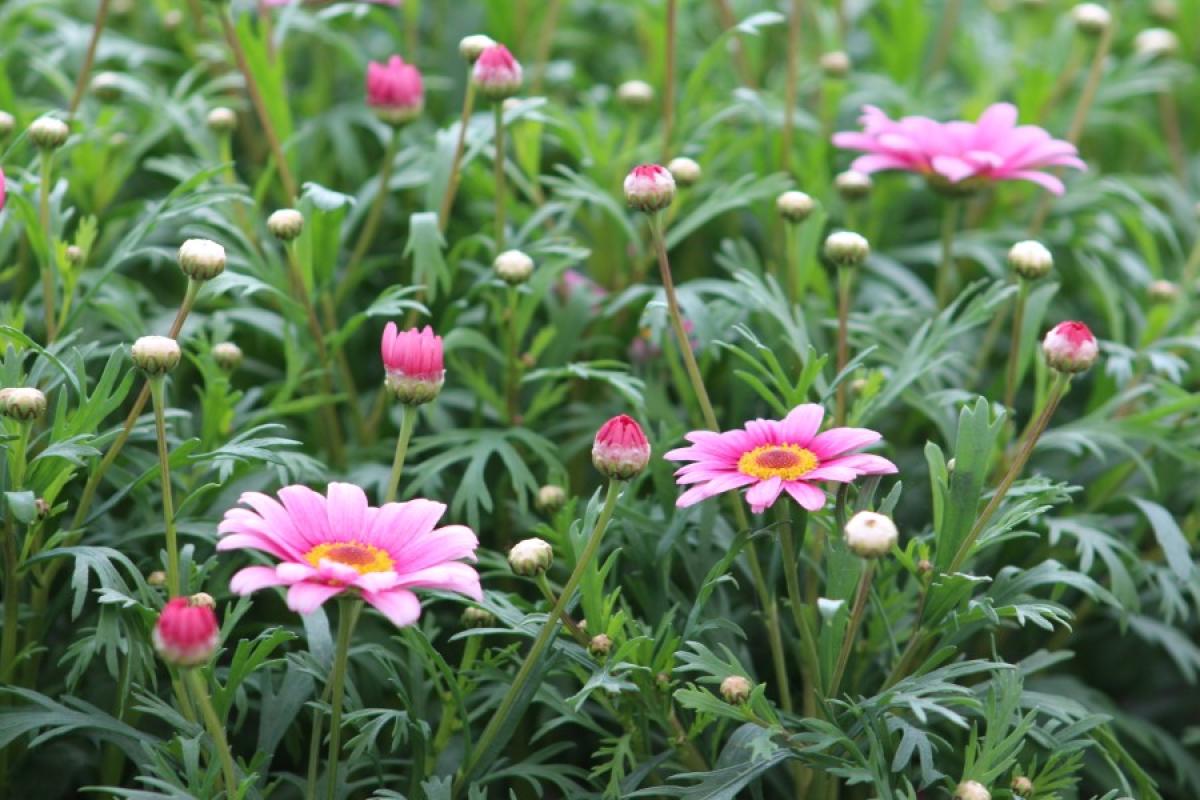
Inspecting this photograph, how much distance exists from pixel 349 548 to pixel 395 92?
68cm

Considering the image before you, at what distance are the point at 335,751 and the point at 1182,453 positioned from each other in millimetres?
1026

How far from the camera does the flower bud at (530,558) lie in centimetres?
123

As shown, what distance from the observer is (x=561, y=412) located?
1779 mm

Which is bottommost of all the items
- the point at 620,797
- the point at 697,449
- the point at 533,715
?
the point at 533,715

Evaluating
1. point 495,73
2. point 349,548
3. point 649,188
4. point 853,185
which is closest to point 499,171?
point 495,73

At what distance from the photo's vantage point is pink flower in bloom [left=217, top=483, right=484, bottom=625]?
106 cm

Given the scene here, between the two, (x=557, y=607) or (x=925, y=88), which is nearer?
(x=557, y=607)

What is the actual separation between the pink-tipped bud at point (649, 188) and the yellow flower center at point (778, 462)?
0.25 m

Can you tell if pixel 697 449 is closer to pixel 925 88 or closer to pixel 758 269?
pixel 758 269

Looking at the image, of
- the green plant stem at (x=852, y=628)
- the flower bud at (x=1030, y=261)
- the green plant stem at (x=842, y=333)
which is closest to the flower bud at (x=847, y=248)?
the green plant stem at (x=842, y=333)

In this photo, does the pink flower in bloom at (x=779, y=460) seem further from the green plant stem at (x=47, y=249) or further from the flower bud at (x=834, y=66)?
the flower bud at (x=834, y=66)

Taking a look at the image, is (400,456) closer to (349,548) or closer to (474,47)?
(349,548)

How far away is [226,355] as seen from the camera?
1.56 metres

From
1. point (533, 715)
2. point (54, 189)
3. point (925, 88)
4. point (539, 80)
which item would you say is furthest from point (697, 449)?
point (925, 88)
